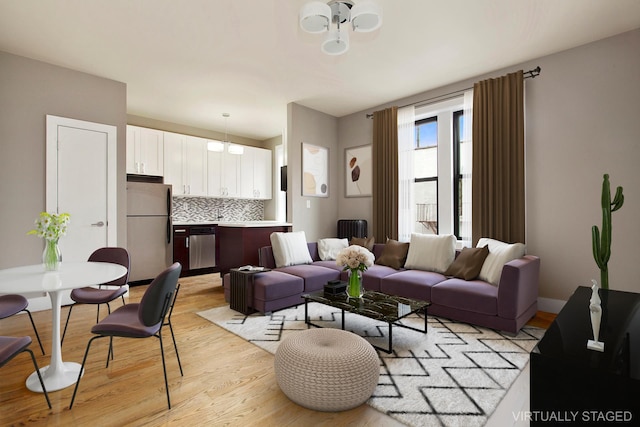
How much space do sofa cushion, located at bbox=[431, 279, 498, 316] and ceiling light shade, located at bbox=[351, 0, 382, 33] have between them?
2.51 metres

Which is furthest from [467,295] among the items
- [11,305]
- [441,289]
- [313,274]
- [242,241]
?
[11,305]

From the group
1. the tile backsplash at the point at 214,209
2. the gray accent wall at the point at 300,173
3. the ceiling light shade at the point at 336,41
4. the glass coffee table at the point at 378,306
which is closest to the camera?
the glass coffee table at the point at 378,306

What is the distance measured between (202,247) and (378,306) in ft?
13.5

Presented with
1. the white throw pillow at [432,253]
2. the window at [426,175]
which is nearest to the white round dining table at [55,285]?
the white throw pillow at [432,253]

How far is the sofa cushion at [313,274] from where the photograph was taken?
373 cm

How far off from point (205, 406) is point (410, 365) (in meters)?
1.40

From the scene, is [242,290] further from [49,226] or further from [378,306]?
[49,226]

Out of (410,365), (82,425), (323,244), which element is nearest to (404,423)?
(410,365)

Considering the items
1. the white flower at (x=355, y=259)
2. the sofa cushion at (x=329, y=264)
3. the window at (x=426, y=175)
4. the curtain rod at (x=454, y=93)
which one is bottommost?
the sofa cushion at (x=329, y=264)

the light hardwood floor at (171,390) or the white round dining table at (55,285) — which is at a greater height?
the white round dining table at (55,285)

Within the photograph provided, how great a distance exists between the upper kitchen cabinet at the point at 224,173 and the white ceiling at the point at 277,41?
5.41 ft

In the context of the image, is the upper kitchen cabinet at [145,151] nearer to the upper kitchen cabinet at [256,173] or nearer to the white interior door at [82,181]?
the white interior door at [82,181]

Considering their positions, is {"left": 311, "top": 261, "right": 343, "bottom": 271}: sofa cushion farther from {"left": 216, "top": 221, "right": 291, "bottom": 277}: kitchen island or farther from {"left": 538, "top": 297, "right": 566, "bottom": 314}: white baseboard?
{"left": 538, "top": 297, "right": 566, "bottom": 314}: white baseboard

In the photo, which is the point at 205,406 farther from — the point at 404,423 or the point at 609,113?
the point at 609,113
